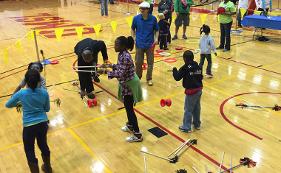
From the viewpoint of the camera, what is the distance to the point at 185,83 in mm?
4906

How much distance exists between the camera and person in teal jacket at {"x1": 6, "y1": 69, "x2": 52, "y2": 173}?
369 cm

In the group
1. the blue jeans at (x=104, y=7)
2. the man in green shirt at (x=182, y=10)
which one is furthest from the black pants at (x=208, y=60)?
the blue jeans at (x=104, y=7)

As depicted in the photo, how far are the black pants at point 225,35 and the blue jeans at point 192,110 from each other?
16.0 feet

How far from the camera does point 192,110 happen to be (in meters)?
5.11

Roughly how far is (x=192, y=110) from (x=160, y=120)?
2.63 ft

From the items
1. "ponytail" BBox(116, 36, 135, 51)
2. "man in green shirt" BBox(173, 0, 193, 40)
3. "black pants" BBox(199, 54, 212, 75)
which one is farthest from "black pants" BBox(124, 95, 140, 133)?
"man in green shirt" BBox(173, 0, 193, 40)

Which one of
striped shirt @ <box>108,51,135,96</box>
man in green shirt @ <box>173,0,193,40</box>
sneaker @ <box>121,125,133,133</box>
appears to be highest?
man in green shirt @ <box>173,0,193,40</box>

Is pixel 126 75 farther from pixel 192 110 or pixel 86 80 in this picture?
pixel 86 80

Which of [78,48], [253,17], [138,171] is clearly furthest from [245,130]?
[253,17]

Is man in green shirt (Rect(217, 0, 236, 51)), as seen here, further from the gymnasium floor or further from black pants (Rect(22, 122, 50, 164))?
black pants (Rect(22, 122, 50, 164))

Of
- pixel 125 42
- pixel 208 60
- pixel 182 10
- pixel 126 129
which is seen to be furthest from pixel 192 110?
pixel 182 10

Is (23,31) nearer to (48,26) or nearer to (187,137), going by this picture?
(48,26)

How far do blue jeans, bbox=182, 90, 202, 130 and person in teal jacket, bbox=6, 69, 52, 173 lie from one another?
2.16 meters

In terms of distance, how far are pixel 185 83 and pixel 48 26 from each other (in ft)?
34.2
